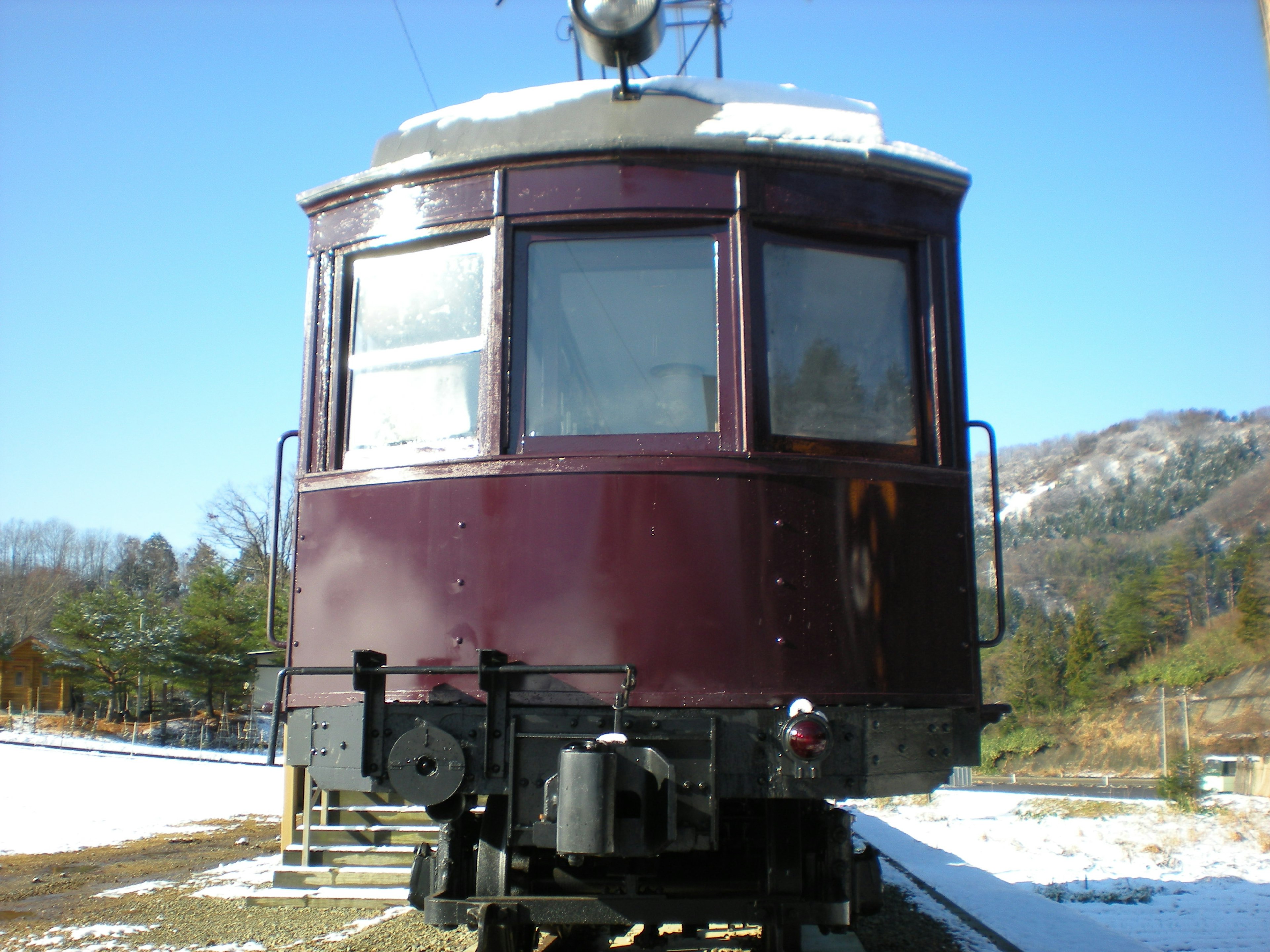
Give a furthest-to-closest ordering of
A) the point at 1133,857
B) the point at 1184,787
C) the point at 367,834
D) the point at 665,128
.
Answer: the point at 1184,787 → the point at 1133,857 → the point at 367,834 → the point at 665,128

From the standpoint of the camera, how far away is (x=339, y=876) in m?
8.13

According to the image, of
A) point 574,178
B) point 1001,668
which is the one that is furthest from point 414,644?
point 1001,668

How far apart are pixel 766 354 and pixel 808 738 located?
1215mm

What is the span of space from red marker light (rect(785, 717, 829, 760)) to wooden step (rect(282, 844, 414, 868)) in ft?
18.9

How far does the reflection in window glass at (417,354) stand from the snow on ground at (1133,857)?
438 centimetres

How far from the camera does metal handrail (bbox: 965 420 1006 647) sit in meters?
3.79

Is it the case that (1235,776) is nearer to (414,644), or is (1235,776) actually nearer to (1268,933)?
(1268,933)

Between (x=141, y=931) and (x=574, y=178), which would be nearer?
(x=574, y=178)

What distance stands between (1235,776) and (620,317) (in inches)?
1113

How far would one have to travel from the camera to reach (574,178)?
11.7 ft

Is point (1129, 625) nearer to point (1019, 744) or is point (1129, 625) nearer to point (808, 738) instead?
A: point (1019, 744)

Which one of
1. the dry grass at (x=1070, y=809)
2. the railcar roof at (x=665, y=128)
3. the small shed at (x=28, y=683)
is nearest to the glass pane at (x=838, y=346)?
the railcar roof at (x=665, y=128)

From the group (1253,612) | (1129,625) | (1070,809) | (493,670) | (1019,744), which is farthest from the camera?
(1129,625)

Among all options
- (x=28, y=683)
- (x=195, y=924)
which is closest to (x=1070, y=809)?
(x=195, y=924)
